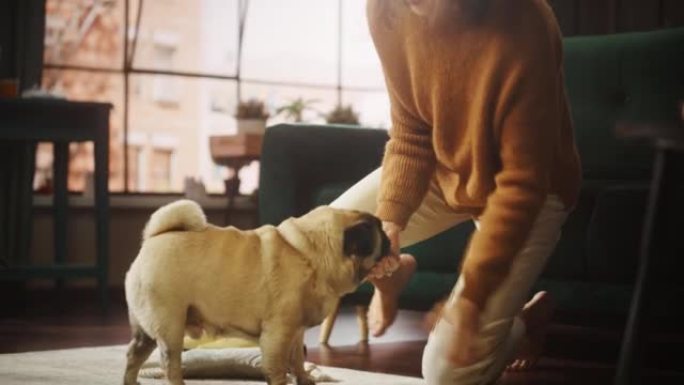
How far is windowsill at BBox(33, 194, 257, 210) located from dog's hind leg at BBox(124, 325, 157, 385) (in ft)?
9.43

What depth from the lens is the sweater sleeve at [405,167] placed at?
170 cm

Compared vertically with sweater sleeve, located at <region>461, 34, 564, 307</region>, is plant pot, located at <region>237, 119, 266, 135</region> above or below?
below

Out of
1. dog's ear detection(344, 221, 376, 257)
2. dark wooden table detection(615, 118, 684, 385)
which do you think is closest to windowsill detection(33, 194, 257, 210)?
dog's ear detection(344, 221, 376, 257)

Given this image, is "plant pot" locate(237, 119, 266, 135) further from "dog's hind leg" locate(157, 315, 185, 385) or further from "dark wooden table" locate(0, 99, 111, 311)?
"dog's hind leg" locate(157, 315, 185, 385)

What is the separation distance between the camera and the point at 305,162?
2.95m

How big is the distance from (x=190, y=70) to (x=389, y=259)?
3.55 m

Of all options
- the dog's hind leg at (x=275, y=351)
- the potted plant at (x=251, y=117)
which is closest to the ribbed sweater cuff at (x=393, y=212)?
the dog's hind leg at (x=275, y=351)

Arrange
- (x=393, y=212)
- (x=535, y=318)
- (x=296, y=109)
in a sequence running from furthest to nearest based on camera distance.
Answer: (x=296, y=109)
(x=535, y=318)
(x=393, y=212)

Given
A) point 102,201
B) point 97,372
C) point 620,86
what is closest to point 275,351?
point 97,372

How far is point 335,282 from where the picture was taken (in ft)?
5.32

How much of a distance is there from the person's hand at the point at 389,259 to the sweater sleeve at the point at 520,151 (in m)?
0.22

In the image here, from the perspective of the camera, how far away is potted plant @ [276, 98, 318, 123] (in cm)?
494

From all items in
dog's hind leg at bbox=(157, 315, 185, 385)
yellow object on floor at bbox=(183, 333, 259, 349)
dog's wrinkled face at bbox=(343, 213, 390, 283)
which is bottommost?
yellow object on floor at bbox=(183, 333, 259, 349)

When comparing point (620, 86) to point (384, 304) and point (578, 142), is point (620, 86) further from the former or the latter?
point (384, 304)
